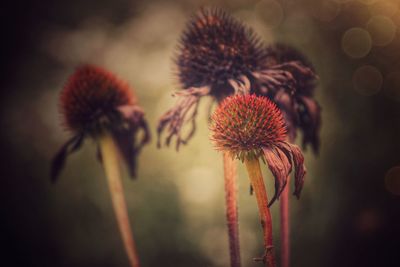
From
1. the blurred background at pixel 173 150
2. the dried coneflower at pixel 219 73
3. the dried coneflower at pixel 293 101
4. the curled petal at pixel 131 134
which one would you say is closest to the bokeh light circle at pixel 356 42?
the blurred background at pixel 173 150

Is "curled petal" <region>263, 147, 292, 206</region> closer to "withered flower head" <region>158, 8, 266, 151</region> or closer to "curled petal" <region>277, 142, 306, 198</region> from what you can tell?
"curled petal" <region>277, 142, 306, 198</region>

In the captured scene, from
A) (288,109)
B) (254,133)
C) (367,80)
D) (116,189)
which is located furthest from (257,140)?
(367,80)

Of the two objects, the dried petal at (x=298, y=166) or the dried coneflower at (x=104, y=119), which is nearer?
the dried petal at (x=298, y=166)

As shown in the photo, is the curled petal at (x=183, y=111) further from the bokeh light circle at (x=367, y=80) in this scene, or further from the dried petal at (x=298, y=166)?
the bokeh light circle at (x=367, y=80)

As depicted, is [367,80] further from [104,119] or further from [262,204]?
[104,119]

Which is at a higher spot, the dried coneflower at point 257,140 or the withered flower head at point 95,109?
the withered flower head at point 95,109

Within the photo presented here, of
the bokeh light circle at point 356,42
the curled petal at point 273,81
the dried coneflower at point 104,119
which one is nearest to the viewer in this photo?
the curled petal at point 273,81
